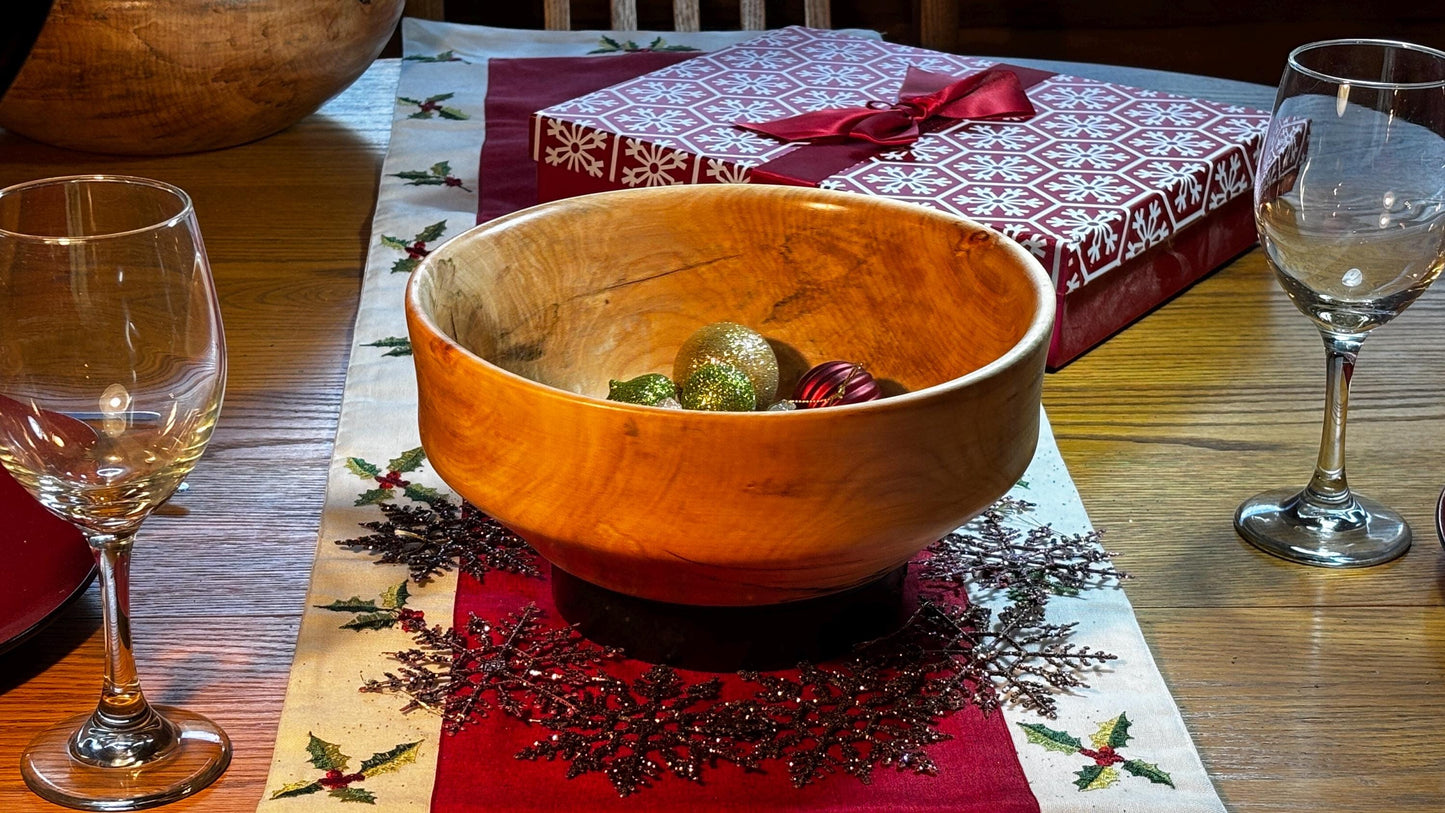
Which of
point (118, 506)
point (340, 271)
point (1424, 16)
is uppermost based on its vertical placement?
point (118, 506)

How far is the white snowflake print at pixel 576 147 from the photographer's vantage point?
97cm

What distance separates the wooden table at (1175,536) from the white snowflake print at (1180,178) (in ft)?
0.22

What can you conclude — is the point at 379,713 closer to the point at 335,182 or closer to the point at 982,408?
the point at 982,408

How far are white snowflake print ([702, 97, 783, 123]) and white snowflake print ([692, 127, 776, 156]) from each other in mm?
28

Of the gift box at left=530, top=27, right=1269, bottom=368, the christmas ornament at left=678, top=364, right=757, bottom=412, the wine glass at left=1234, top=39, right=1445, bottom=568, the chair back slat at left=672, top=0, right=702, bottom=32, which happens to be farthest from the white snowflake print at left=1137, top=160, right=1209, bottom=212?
the chair back slat at left=672, top=0, right=702, bottom=32

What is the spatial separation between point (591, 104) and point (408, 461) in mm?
403

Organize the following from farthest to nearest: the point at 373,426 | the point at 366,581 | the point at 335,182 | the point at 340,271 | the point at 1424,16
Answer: the point at 1424,16
the point at 335,182
the point at 340,271
the point at 373,426
the point at 366,581

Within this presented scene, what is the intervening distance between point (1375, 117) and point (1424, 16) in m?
2.85

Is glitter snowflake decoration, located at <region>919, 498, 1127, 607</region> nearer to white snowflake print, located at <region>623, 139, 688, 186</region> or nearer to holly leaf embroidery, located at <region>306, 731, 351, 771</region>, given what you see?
holly leaf embroidery, located at <region>306, 731, 351, 771</region>

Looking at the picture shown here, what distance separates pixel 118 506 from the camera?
460 mm

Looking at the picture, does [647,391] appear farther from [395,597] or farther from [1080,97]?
[1080,97]

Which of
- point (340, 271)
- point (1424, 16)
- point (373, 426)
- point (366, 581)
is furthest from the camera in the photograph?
point (1424, 16)

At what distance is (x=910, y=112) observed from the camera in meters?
1.00

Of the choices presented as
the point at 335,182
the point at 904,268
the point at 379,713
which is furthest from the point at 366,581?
the point at 335,182
